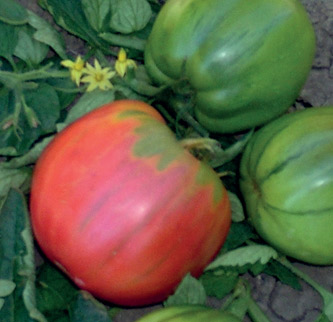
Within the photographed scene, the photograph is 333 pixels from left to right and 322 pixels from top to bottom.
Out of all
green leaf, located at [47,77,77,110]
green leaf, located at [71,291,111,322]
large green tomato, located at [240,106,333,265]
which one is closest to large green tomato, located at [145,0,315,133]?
large green tomato, located at [240,106,333,265]

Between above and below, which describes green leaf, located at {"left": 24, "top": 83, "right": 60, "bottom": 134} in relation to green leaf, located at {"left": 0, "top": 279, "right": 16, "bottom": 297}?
above

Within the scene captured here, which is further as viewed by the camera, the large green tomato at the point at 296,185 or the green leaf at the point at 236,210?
the green leaf at the point at 236,210

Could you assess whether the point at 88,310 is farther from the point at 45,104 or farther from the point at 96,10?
the point at 96,10

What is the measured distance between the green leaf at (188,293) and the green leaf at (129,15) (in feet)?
1.19

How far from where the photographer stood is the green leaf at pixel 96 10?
107 cm

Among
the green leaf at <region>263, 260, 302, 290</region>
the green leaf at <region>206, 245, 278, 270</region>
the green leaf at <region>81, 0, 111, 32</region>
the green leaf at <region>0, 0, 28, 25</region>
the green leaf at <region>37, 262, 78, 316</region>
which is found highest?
the green leaf at <region>81, 0, 111, 32</region>

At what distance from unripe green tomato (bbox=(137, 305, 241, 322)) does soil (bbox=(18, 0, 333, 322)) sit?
0.16 meters

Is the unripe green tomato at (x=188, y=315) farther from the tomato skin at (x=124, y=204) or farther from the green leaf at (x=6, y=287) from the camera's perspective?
the green leaf at (x=6, y=287)

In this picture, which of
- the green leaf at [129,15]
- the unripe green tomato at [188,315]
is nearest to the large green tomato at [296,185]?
the unripe green tomato at [188,315]

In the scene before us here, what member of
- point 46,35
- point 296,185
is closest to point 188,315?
point 296,185

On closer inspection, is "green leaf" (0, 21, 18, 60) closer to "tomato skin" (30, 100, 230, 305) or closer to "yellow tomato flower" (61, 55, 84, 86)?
"yellow tomato flower" (61, 55, 84, 86)

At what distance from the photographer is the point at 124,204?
851 mm

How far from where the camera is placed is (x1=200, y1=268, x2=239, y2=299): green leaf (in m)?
1.00

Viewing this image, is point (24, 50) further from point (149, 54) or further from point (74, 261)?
point (74, 261)
